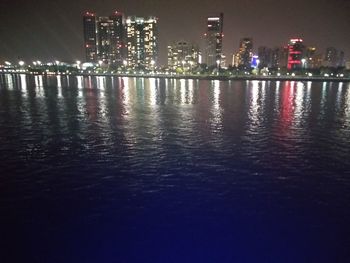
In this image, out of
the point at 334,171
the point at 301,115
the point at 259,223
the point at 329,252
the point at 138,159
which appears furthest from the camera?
the point at 301,115

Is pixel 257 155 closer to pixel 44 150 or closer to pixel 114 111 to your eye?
pixel 44 150

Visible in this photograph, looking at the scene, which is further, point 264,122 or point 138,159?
point 264,122

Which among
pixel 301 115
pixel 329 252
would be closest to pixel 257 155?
pixel 329 252

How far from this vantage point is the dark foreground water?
21.1 meters

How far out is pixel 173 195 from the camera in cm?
2811

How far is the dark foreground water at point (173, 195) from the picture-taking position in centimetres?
2108

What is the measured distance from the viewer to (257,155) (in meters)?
39.7

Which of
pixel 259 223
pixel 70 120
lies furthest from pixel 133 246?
pixel 70 120

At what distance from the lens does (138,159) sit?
123 ft

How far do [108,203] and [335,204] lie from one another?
18.9 metres

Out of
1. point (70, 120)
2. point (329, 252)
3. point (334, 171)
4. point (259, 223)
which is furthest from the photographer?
point (70, 120)

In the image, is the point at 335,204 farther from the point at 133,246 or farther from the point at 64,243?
the point at 64,243

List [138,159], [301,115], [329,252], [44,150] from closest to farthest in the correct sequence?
1. [329,252]
2. [138,159]
3. [44,150]
4. [301,115]

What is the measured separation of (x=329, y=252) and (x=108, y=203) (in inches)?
658
